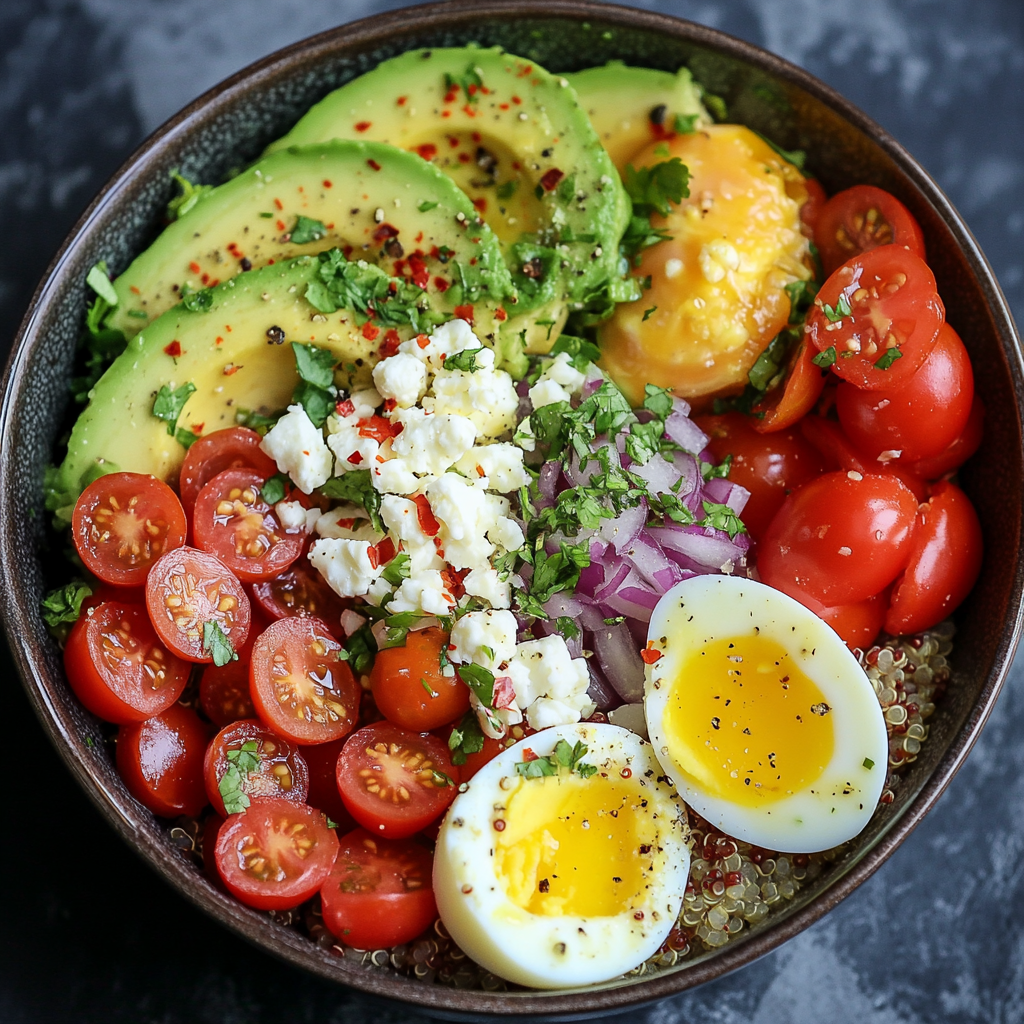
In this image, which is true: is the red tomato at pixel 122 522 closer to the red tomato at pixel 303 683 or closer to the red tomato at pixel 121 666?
the red tomato at pixel 121 666

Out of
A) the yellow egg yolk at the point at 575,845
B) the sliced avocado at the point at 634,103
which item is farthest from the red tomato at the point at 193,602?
the sliced avocado at the point at 634,103

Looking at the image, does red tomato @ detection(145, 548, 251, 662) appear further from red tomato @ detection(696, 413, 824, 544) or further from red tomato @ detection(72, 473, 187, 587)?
red tomato @ detection(696, 413, 824, 544)

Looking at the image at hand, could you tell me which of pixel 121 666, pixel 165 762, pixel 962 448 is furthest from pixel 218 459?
pixel 962 448

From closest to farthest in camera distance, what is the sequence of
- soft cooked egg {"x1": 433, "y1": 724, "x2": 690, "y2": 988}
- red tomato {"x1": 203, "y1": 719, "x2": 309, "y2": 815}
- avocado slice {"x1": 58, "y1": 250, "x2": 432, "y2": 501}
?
soft cooked egg {"x1": 433, "y1": 724, "x2": 690, "y2": 988} < red tomato {"x1": 203, "y1": 719, "x2": 309, "y2": 815} < avocado slice {"x1": 58, "y1": 250, "x2": 432, "y2": 501}

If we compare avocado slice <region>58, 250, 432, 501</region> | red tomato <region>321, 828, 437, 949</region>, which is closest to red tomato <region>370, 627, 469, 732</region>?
red tomato <region>321, 828, 437, 949</region>

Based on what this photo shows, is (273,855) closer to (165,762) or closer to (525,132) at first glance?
(165,762)

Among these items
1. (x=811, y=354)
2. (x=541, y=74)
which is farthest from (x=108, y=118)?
(x=811, y=354)
